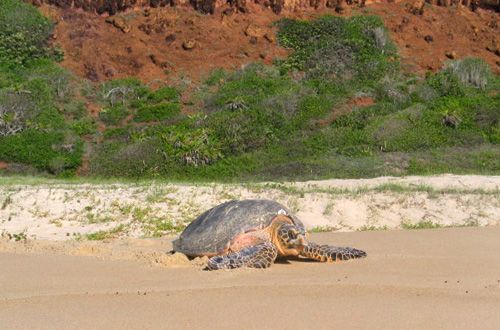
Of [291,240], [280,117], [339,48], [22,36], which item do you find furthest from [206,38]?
[291,240]

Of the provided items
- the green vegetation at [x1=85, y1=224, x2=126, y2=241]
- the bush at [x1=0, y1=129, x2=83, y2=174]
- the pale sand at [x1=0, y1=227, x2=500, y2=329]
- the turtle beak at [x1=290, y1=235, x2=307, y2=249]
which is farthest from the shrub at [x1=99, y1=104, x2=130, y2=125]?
the turtle beak at [x1=290, y1=235, x2=307, y2=249]

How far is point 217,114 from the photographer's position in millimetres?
30953

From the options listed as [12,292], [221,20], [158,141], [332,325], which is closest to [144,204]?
[12,292]

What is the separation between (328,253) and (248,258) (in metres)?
0.89

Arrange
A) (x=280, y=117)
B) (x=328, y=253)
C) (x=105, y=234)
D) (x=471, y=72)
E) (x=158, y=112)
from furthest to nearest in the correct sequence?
1. (x=471, y=72)
2. (x=158, y=112)
3. (x=280, y=117)
4. (x=105, y=234)
5. (x=328, y=253)

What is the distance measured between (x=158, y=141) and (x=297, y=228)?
68.8 feet

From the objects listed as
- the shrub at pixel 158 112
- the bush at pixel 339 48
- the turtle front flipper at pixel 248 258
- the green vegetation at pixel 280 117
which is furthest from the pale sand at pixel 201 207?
the bush at pixel 339 48

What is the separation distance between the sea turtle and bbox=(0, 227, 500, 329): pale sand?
6.7 inches

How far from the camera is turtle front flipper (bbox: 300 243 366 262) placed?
6969mm

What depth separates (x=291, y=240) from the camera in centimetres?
708

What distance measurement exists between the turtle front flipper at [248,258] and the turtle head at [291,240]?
0.19 m

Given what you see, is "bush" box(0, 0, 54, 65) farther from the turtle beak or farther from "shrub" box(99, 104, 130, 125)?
the turtle beak

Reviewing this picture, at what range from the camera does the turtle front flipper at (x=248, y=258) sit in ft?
21.4

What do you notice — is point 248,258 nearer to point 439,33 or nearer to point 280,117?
point 280,117
